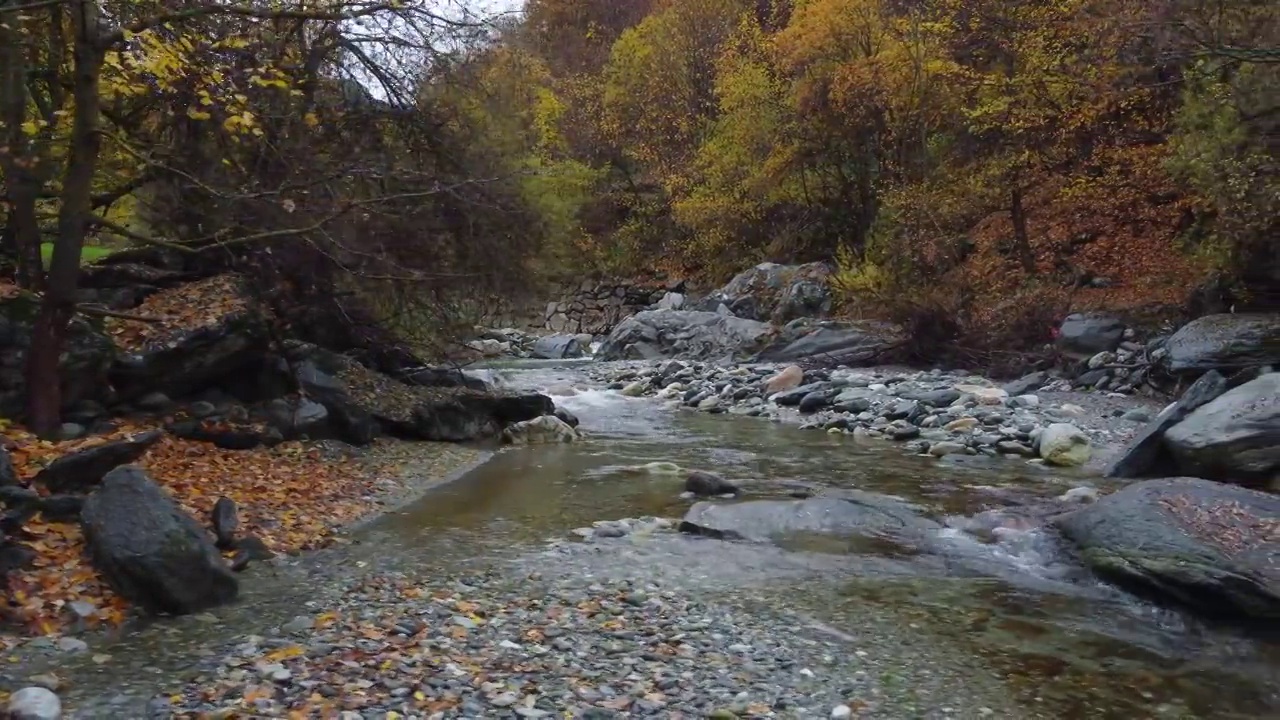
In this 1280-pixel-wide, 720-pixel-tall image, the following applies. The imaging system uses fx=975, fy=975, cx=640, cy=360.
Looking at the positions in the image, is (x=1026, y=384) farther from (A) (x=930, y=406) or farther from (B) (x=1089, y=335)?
(A) (x=930, y=406)

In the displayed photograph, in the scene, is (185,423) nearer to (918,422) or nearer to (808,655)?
(808,655)

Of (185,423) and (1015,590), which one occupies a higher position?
(185,423)

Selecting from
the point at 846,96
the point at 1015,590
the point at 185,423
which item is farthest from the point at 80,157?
the point at 846,96

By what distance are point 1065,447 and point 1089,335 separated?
24.5ft

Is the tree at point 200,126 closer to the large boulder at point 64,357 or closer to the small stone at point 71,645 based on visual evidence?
the large boulder at point 64,357

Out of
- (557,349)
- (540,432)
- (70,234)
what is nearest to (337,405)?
(540,432)

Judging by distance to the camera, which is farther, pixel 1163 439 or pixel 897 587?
pixel 1163 439

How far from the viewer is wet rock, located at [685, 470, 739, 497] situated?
1057 centimetres

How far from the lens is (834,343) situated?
919 inches

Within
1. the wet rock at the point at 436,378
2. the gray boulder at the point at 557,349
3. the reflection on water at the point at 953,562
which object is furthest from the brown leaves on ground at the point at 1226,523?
the gray boulder at the point at 557,349

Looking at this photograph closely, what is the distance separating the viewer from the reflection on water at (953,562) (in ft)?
18.8

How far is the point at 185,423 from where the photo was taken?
33.6 ft

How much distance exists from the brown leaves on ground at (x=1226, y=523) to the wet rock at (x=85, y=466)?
809 cm

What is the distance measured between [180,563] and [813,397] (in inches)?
506
